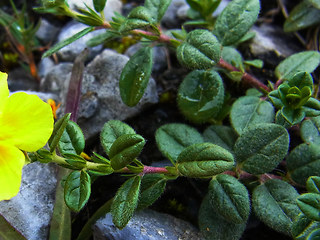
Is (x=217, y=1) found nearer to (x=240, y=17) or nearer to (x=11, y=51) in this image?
(x=240, y=17)

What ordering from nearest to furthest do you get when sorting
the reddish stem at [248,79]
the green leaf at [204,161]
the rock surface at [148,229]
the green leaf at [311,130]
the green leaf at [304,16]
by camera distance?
1. the green leaf at [204,161]
2. the rock surface at [148,229]
3. the green leaf at [311,130]
4. the reddish stem at [248,79]
5. the green leaf at [304,16]

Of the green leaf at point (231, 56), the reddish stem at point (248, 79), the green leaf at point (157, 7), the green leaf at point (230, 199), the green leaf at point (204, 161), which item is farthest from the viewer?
the green leaf at point (231, 56)

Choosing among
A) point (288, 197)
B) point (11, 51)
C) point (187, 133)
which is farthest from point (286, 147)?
point (11, 51)

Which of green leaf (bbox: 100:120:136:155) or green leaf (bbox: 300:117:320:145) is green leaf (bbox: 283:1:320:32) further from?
green leaf (bbox: 100:120:136:155)

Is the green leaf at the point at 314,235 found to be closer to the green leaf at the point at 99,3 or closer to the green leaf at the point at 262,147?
the green leaf at the point at 262,147

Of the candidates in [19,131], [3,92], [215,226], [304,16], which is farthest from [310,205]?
[304,16]

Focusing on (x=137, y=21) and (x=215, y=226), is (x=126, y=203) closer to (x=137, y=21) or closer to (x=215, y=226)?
(x=215, y=226)

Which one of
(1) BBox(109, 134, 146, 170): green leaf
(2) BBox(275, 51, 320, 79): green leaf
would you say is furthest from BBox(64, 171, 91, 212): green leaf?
(2) BBox(275, 51, 320, 79): green leaf

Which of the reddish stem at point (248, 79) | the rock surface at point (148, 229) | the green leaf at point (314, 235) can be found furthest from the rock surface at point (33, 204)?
the green leaf at point (314, 235)
